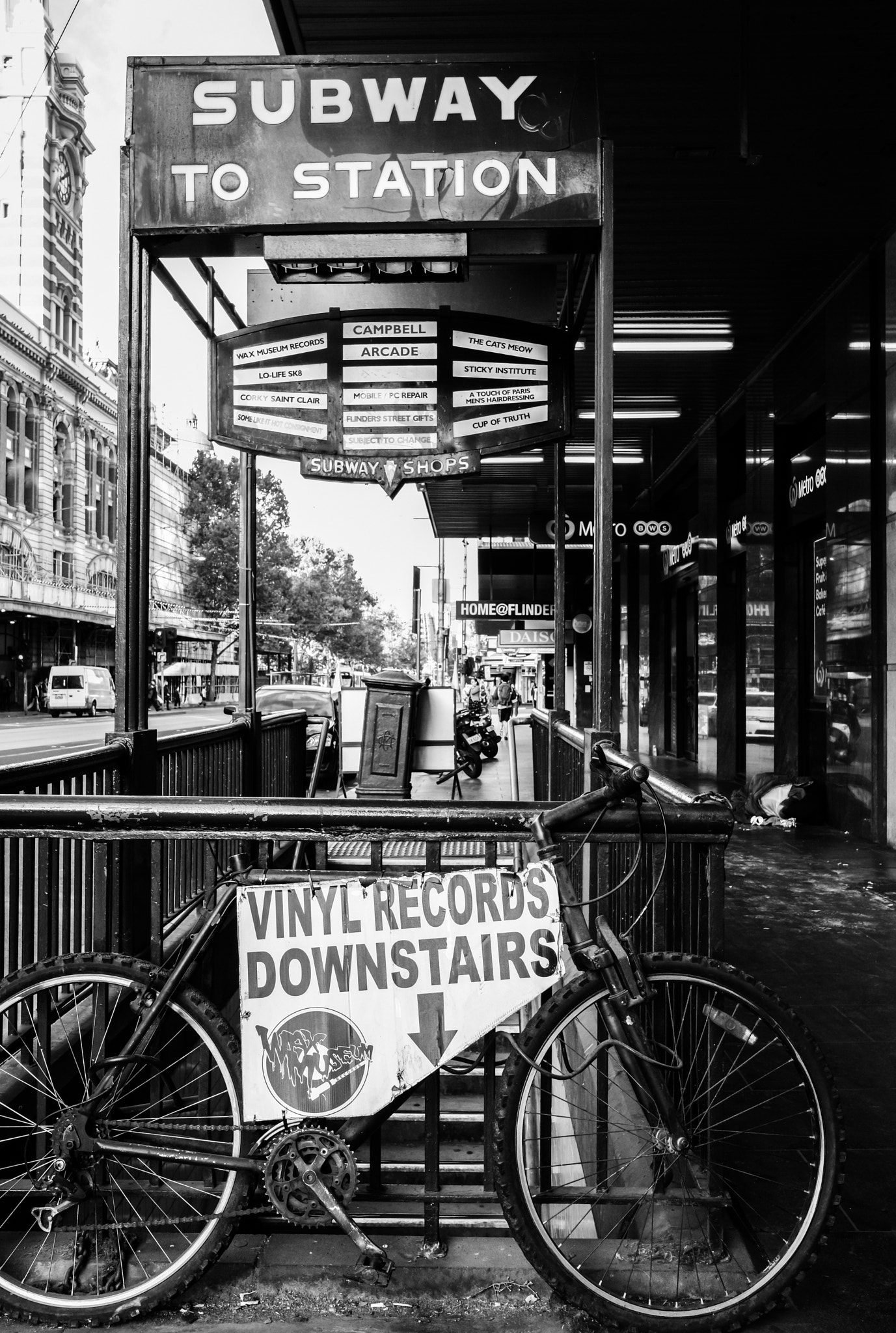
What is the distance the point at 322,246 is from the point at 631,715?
20165mm

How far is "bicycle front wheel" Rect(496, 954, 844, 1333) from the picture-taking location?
7.79ft

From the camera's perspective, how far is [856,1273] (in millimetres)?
2668

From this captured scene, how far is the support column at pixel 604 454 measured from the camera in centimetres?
362

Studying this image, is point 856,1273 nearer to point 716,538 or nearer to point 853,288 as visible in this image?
point 853,288

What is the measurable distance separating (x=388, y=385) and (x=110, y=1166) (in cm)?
414

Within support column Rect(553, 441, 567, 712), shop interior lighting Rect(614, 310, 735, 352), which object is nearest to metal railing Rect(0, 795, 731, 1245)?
support column Rect(553, 441, 567, 712)

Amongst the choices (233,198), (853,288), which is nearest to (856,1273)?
(233,198)

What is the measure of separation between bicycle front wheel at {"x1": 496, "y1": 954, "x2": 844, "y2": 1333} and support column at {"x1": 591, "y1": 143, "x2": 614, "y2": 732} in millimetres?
1281

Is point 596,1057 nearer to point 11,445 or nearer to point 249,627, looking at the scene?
point 249,627

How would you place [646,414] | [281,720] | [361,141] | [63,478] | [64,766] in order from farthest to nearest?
[63,478] → [646,414] → [281,720] → [361,141] → [64,766]

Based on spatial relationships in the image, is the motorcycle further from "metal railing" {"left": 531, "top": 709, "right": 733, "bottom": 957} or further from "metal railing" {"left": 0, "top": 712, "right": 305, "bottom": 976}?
"metal railing" {"left": 531, "top": 709, "right": 733, "bottom": 957}

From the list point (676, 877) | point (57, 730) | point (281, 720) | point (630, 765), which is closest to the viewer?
point (676, 877)

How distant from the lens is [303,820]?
2.64 m

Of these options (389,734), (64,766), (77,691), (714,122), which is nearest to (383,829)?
(64,766)
